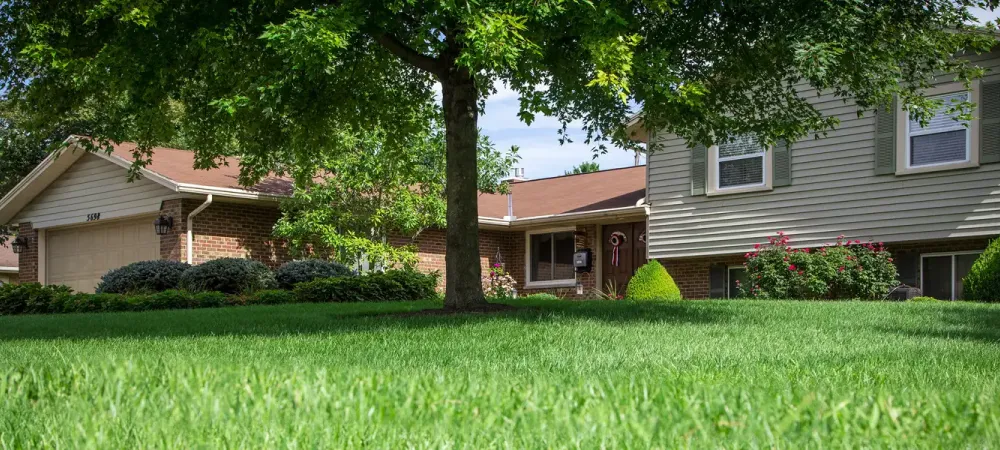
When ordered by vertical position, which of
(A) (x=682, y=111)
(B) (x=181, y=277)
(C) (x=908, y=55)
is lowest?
(B) (x=181, y=277)

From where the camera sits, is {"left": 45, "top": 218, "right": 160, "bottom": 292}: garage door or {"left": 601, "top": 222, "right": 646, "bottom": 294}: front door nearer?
{"left": 45, "top": 218, "right": 160, "bottom": 292}: garage door

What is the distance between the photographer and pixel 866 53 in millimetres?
10562

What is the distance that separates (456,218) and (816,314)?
4.27 m

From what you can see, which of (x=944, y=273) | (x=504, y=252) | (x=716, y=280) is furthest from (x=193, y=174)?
(x=944, y=273)

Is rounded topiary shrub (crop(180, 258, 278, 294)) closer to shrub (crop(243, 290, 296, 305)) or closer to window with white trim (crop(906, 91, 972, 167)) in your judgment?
shrub (crop(243, 290, 296, 305))

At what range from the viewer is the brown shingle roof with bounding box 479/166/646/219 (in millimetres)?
24047

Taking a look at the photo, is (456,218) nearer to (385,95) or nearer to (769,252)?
(385,95)

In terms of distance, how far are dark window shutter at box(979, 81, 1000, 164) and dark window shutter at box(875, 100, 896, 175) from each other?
1.44 m

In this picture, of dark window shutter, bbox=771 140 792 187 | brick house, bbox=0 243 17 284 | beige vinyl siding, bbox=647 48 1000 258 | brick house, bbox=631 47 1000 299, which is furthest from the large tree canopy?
brick house, bbox=0 243 17 284

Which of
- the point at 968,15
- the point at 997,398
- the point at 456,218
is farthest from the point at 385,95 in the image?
the point at 997,398

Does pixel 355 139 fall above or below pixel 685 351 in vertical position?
above

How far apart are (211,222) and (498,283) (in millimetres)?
6569

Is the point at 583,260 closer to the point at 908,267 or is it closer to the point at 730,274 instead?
the point at 730,274

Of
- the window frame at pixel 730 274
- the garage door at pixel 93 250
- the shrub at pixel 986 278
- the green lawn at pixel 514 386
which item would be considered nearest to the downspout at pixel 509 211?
the window frame at pixel 730 274
